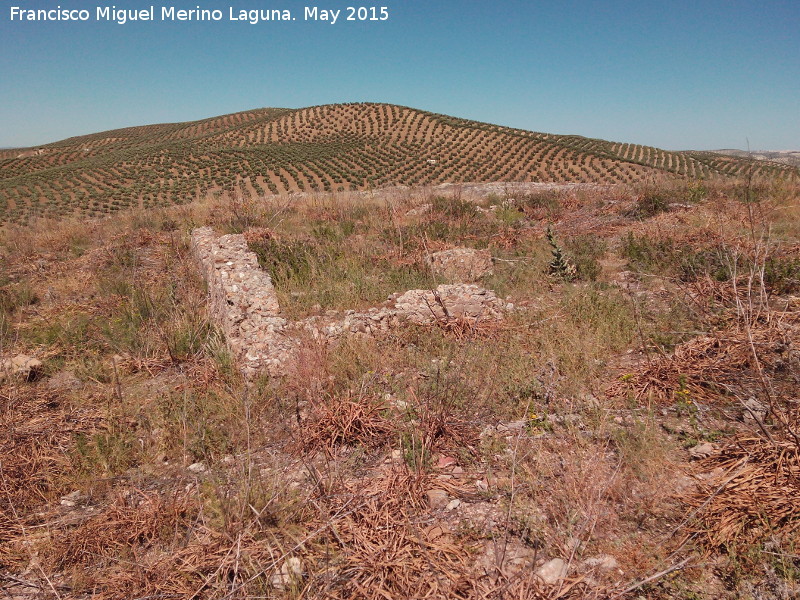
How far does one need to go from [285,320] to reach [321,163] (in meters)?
46.6

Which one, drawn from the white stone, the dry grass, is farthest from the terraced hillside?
the white stone

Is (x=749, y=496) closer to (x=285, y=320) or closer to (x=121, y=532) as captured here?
(x=121, y=532)

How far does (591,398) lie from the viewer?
3158 millimetres

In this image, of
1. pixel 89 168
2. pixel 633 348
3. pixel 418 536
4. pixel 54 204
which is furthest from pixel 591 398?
pixel 89 168

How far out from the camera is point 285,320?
4.48 meters

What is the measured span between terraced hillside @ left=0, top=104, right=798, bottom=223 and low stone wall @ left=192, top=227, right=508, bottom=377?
25819 millimetres

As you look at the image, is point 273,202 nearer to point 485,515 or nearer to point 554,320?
point 554,320

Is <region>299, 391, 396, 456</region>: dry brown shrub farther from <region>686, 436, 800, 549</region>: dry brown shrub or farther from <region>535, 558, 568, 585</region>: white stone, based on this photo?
<region>686, 436, 800, 549</region>: dry brown shrub

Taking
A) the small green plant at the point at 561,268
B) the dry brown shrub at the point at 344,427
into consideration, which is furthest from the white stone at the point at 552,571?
the small green plant at the point at 561,268

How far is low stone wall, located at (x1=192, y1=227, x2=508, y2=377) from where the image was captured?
399 centimetres

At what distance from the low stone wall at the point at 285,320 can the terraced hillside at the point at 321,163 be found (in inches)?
1016

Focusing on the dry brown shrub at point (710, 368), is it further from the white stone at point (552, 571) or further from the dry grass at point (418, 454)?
the white stone at point (552, 571)

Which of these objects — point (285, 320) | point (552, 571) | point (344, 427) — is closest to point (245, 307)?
point (285, 320)

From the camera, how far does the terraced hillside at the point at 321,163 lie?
3625 centimetres
